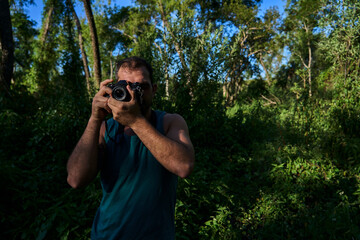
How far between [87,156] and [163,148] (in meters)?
0.42

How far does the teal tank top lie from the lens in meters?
1.06

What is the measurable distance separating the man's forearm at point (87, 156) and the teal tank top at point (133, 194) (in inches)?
3.6

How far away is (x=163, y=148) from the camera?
3.15 feet

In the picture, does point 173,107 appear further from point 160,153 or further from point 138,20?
point 138,20

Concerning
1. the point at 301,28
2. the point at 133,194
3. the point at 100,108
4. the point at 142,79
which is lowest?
the point at 133,194

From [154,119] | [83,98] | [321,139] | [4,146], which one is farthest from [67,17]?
[321,139]

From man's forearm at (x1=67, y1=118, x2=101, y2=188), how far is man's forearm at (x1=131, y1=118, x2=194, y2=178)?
0.81 ft

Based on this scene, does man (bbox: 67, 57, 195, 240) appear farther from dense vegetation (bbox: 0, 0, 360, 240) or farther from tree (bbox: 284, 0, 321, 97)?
tree (bbox: 284, 0, 321, 97)

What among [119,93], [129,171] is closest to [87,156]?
[129,171]

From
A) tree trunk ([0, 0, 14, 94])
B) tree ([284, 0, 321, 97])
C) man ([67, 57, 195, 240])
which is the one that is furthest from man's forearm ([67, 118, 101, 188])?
tree ([284, 0, 321, 97])

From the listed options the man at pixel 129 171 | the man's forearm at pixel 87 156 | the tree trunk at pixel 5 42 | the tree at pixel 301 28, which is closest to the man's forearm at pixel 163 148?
the man at pixel 129 171

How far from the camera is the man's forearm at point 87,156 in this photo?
106cm

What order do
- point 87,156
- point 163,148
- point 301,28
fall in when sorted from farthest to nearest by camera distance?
1. point 301,28
2. point 87,156
3. point 163,148

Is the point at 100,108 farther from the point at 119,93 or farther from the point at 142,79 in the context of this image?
the point at 142,79
